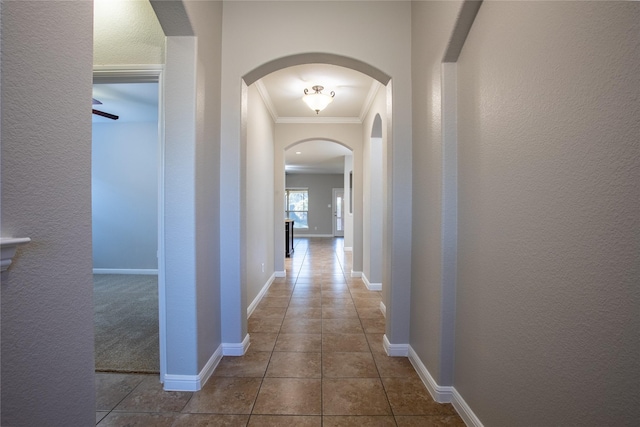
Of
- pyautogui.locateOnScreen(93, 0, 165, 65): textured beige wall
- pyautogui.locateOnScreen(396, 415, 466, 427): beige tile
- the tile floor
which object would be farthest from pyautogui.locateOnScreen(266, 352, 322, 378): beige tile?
pyautogui.locateOnScreen(93, 0, 165, 65): textured beige wall

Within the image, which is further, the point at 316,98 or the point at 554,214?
the point at 316,98

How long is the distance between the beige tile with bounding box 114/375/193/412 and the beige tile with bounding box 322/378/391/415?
898 millimetres

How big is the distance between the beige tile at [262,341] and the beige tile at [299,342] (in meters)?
0.05

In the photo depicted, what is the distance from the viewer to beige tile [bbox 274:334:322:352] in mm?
2482

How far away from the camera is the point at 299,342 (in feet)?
8.53

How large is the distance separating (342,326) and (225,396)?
1423 mm

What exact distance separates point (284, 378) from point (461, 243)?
4.99 ft

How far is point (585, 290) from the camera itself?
2.90 feet

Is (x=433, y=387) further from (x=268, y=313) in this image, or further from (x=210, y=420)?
(x=268, y=313)

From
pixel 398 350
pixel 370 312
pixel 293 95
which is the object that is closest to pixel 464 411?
pixel 398 350

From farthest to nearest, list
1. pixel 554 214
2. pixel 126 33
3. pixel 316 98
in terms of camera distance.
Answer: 1. pixel 316 98
2. pixel 126 33
3. pixel 554 214

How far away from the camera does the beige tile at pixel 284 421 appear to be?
1588 mm

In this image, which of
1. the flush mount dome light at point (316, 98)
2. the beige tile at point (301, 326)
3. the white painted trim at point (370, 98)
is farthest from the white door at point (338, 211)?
the beige tile at point (301, 326)

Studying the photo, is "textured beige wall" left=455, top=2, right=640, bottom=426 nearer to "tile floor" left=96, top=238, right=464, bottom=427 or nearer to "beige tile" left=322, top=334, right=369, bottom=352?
"tile floor" left=96, top=238, right=464, bottom=427
